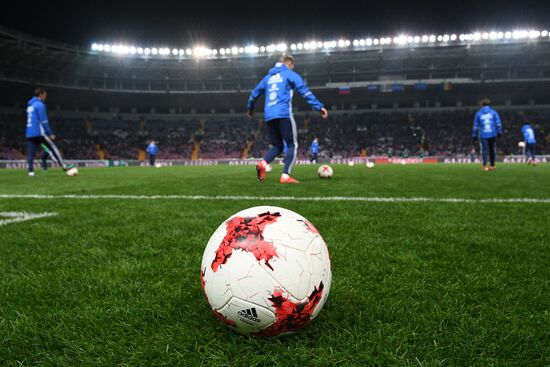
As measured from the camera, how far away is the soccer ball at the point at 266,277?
1.36 metres

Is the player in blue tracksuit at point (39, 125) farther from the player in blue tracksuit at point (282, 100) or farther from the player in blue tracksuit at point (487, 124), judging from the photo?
the player in blue tracksuit at point (487, 124)

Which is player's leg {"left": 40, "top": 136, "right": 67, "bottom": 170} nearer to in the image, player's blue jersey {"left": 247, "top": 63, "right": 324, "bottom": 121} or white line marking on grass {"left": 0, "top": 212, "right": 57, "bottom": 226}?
player's blue jersey {"left": 247, "top": 63, "right": 324, "bottom": 121}

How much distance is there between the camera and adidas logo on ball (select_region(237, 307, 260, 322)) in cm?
135

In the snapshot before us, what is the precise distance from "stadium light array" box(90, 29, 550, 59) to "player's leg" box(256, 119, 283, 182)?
101 feet

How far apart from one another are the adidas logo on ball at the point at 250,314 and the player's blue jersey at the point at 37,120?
1086 cm

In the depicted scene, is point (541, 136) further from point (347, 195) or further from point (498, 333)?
point (498, 333)

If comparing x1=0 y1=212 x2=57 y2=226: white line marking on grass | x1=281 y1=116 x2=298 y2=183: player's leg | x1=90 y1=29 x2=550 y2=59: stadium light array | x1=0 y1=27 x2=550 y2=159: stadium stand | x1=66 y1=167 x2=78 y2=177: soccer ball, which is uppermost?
x1=90 y1=29 x2=550 y2=59: stadium light array

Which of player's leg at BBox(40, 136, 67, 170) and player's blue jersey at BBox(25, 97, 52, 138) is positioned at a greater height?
player's blue jersey at BBox(25, 97, 52, 138)

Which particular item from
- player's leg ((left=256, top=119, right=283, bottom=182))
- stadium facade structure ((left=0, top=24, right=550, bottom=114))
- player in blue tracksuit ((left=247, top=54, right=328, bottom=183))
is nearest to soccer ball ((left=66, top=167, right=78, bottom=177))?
Answer: player's leg ((left=256, top=119, right=283, bottom=182))

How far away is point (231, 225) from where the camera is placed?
61.6 inches

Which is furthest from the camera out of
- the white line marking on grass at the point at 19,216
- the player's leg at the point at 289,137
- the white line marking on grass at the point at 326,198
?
the player's leg at the point at 289,137

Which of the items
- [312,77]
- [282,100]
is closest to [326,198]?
[282,100]

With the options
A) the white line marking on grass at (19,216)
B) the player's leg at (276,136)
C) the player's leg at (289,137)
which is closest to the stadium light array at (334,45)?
the player's leg at (276,136)

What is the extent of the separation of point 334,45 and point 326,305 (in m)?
37.1
